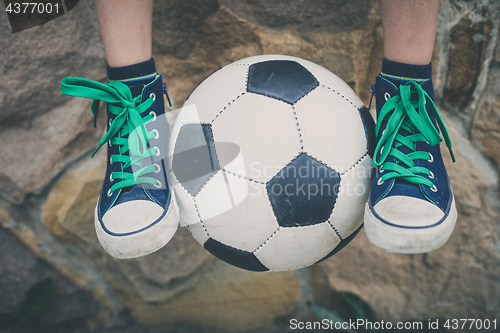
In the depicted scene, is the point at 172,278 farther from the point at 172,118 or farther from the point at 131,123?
the point at 131,123

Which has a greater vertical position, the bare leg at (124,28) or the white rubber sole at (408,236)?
Result: the bare leg at (124,28)

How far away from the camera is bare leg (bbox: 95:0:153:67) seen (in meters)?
1.21

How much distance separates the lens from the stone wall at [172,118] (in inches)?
58.4

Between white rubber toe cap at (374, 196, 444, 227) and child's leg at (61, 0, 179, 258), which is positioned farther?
child's leg at (61, 0, 179, 258)

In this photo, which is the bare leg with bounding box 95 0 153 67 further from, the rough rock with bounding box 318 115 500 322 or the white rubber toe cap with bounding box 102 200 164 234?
the rough rock with bounding box 318 115 500 322

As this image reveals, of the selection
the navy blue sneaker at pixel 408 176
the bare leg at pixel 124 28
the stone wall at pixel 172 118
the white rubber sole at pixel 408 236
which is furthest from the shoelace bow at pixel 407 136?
the bare leg at pixel 124 28

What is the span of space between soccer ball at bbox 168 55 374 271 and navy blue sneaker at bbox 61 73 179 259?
73 millimetres

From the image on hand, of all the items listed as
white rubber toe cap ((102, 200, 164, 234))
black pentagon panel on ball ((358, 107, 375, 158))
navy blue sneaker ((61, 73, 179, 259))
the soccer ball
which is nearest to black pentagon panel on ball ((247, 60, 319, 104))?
the soccer ball

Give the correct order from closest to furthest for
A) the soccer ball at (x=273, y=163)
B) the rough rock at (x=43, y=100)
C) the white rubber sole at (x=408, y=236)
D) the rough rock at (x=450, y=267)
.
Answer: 1. the white rubber sole at (x=408, y=236)
2. the soccer ball at (x=273, y=163)
3. the rough rock at (x=43, y=100)
4. the rough rock at (x=450, y=267)

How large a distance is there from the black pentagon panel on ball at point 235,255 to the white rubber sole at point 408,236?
392 millimetres

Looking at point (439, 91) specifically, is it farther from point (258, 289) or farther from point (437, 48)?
point (258, 289)

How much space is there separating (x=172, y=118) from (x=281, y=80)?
694mm

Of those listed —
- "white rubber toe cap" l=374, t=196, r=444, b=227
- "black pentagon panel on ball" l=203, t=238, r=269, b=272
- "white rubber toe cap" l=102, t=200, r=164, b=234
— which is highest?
"white rubber toe cap" l=374, t=196, r=444, b=227

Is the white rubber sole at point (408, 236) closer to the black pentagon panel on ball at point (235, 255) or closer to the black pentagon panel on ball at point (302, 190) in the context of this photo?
the black pentagon panel on ball at point (302, 190)
